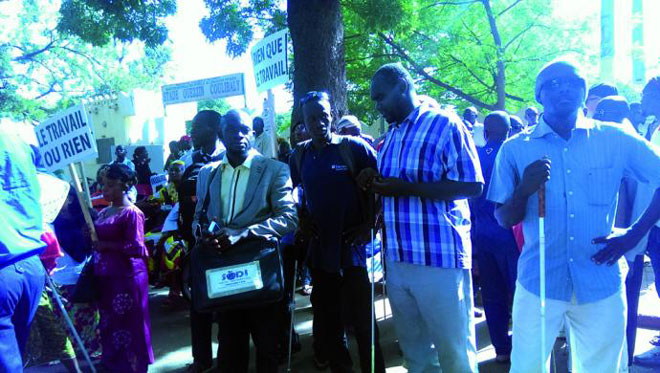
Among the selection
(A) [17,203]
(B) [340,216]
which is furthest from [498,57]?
(A) [17,203]

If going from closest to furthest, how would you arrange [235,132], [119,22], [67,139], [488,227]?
[235,132] → [488,227] → [67,139] → [119,22]

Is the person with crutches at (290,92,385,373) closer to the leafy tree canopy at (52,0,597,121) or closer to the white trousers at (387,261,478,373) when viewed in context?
the white trousers at (387,261,478,373)

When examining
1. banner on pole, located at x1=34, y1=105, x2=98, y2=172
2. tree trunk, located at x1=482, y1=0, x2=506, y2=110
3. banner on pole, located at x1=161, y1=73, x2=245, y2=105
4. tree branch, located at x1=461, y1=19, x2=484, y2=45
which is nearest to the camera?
banner on pole, located at x1=34, y1=105, x2=98, y2=172

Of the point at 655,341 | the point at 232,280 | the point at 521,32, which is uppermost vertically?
the point at 521,32

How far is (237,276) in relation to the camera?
11.6ft

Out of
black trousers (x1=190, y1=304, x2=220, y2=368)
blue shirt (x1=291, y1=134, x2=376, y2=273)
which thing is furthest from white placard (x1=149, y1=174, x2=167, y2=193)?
blue shirt (x1=291, y1=134, x2=376, y2=273)

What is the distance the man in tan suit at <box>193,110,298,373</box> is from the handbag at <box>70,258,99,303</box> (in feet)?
4.10

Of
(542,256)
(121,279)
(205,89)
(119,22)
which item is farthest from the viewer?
(205,89)

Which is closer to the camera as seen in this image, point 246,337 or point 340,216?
point 340,216

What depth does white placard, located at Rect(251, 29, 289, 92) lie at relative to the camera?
5734 millimetres

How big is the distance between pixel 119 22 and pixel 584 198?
996 cm

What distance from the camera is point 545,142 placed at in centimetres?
275

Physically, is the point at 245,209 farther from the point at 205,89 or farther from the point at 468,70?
the point at 468,70

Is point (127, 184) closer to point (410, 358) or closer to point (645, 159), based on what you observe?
point (410, 358)
